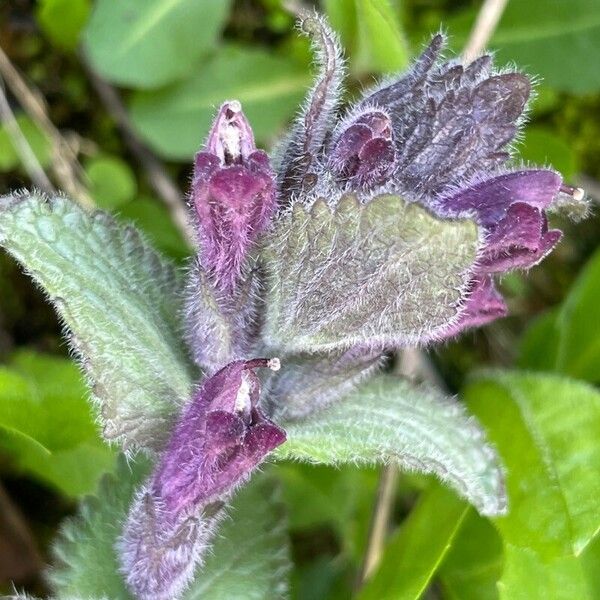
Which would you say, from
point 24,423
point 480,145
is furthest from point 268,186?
point 24,423

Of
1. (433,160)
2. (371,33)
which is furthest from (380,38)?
(433,160)

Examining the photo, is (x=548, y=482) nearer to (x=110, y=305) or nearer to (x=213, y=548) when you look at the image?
(x=213, y=548)

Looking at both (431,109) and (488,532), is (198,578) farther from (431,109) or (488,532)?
(431,109)

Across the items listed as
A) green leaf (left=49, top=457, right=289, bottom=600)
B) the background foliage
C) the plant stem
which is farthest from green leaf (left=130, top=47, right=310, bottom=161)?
green leaf (left=49, top=457, right=289, bottom=600)

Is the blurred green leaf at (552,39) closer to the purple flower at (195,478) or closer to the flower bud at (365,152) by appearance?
the flower bud at (365,152)

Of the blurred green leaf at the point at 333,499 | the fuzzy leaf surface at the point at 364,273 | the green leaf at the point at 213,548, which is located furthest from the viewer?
the blurred green leaf at the point at 333,499

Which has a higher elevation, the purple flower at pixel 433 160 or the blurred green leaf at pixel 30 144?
the blurred green leaf at pixel 30 144

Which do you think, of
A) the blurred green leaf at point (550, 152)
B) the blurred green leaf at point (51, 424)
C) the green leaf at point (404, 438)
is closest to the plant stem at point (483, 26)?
A: the blurred green leaf at point (550, 152)
